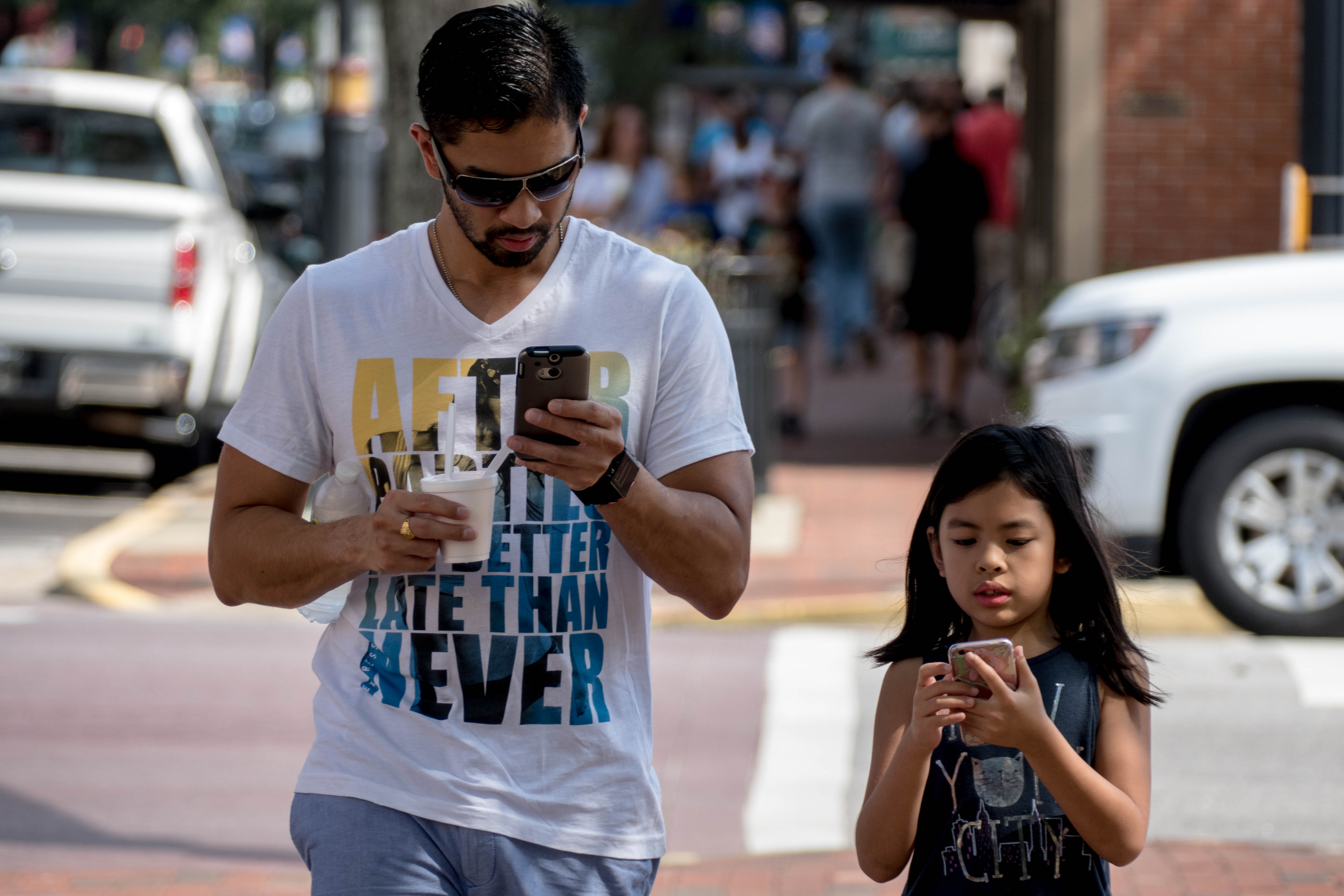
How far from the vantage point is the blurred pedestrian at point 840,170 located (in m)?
14.5

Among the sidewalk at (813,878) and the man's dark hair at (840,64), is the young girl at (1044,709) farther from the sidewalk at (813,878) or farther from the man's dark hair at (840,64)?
the man's dark hair at (840,64)

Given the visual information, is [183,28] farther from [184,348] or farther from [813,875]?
[813,875]

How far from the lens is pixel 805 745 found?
6422mm

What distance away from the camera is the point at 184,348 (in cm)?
1034

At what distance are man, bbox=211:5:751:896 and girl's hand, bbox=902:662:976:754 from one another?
1.08 feet

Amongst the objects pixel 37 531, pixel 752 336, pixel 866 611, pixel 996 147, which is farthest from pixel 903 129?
pixel 866 611

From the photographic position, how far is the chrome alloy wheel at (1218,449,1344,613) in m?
7.40

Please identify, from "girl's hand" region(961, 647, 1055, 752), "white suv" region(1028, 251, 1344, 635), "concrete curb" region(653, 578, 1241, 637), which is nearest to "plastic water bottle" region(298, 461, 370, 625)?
"girl's hand" region(961, 647, 1055, 752)

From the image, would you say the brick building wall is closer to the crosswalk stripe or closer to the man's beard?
the crosswalk stripe

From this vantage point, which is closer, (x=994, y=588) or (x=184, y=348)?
(x=994, y=588)

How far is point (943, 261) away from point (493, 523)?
36.4ft

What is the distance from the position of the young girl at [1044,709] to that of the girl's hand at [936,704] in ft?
0.16

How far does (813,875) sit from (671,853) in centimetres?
58

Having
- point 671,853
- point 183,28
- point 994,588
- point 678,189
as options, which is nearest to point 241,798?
point 671,853
